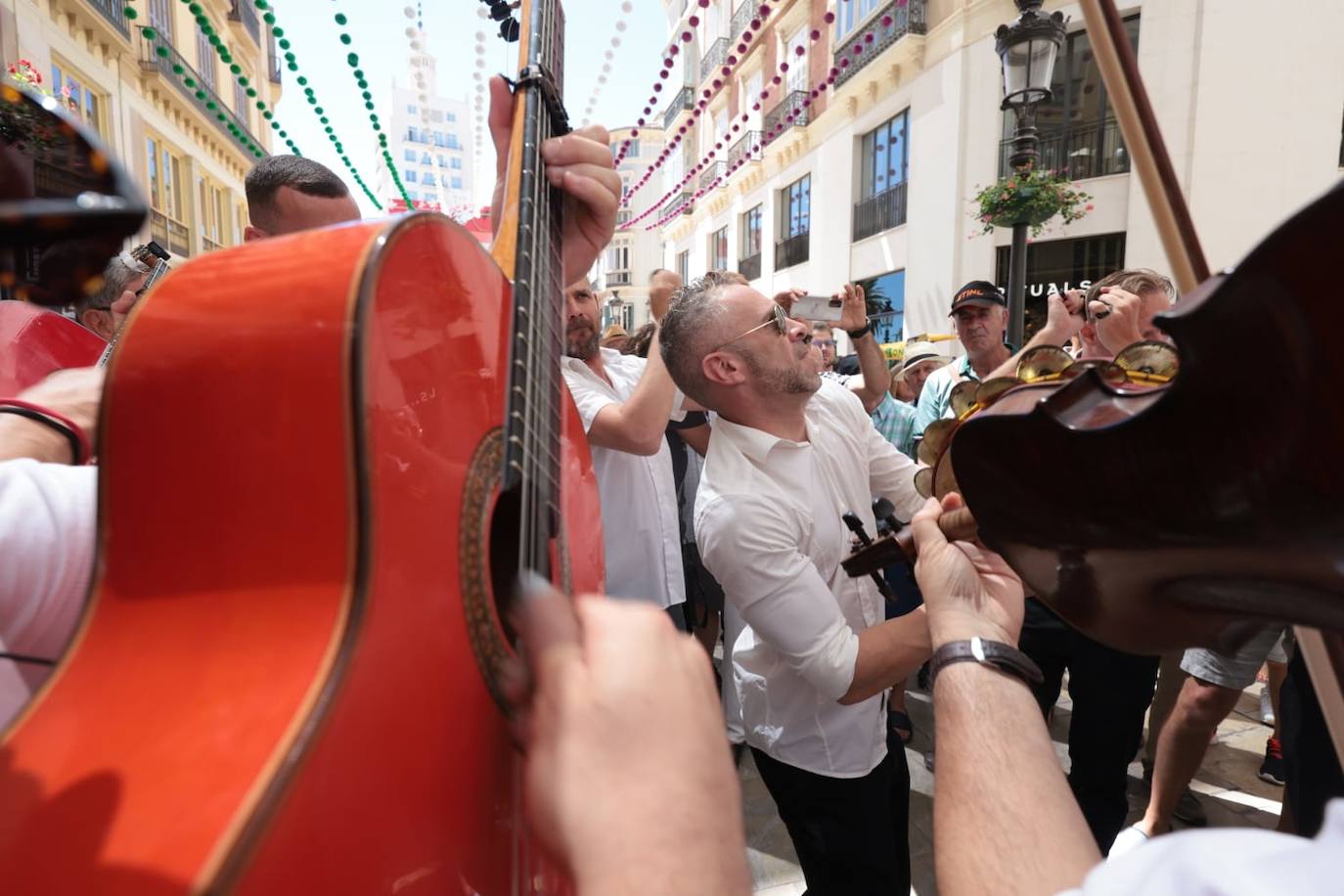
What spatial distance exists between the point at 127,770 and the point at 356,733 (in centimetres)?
15

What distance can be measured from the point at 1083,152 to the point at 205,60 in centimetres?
2042

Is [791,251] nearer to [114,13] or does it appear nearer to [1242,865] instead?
[114,13]

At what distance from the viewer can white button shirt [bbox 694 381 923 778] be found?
1.81 metres

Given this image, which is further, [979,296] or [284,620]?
[979,296]

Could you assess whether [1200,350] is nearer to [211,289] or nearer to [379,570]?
[379,570]

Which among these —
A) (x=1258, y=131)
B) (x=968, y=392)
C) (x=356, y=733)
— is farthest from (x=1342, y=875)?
(x=1258, y=131)

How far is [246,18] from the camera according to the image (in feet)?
65.7

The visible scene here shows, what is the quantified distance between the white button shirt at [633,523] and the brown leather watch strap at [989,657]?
1.68 meters

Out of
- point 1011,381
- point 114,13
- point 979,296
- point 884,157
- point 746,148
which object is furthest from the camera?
point 746,148

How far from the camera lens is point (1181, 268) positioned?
0.93 m

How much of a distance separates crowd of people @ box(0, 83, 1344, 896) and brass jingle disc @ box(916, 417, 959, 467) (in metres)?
0.18

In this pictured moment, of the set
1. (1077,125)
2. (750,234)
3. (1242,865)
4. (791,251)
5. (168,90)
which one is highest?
(168,90)

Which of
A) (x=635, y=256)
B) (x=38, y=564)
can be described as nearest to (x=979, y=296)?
(x=38, y=564)

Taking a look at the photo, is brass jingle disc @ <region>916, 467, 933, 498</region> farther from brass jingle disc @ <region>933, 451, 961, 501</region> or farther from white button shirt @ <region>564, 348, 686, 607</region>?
white button shirt @ <region>564, 348, 686, 607</region>
